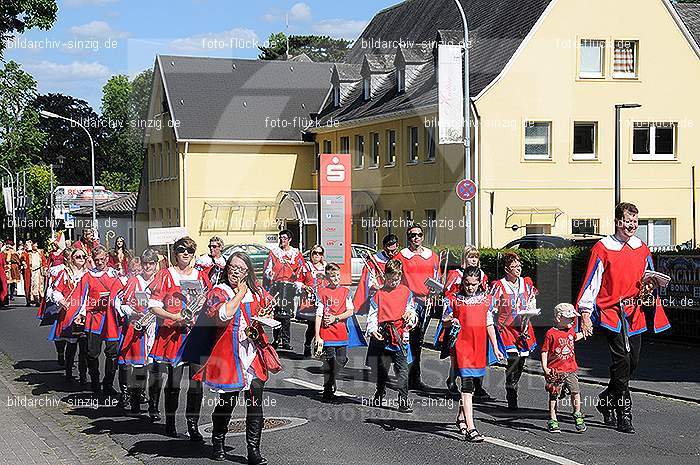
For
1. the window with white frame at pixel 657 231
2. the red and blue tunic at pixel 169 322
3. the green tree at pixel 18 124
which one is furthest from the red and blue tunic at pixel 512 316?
the window with white frame at pixel 657 231

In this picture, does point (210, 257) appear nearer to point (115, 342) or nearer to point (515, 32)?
point (115, 342)

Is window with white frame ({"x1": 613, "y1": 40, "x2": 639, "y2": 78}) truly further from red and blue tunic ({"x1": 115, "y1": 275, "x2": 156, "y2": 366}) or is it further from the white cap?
red and blue tunic ({"x1": 115, "y1": 275, "x2": 156, "y2": 366})

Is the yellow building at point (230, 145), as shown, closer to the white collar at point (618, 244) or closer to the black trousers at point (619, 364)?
the white collar at point (618, 244)

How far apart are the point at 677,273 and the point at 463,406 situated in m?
9.02

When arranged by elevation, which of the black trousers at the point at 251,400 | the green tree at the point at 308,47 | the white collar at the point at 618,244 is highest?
the green tree at the point at 308,47

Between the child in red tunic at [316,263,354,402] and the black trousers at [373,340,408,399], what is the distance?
1056mm

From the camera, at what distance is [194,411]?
9805 mm

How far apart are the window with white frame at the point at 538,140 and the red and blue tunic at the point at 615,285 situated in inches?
1024

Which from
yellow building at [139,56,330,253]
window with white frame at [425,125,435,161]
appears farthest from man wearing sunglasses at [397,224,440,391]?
yellow building at [139,56,330,253]

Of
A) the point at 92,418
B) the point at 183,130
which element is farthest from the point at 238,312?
the point at 183,130

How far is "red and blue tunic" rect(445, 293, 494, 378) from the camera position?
32.1ft

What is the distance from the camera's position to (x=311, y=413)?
1145 centimetres

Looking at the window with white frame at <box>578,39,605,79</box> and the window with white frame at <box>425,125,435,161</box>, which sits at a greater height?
the window with white frame at <box>578,39,605,79</box>

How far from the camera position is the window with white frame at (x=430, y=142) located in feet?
126
